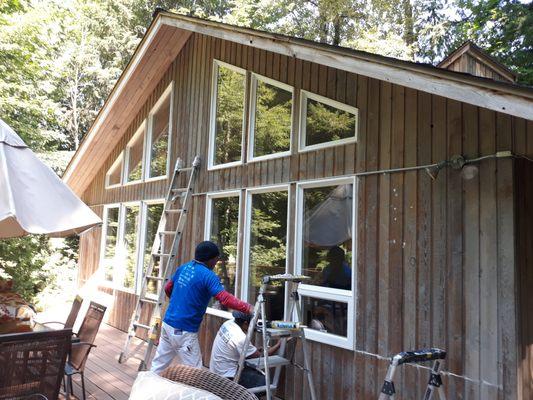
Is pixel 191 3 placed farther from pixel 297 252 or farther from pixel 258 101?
pixel 297 252

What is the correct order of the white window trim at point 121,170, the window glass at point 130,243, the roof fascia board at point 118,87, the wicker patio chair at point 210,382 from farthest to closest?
the white window trim at point 121,170, the window glass at point 130,243, the roof fascia board at point 118,87, the wicker patio chair at point 210,382

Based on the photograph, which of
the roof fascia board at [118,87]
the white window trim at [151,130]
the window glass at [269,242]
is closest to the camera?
the window glass at [269,242]

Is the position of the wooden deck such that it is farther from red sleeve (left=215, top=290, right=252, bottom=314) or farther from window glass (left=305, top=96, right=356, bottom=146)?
window glass (left=305, top=96, right=356, bottom=146)

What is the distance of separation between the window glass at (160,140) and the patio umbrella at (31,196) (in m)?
3.93

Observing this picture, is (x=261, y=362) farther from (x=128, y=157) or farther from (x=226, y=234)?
(x=128, y=157)

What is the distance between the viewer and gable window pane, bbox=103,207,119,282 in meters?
9.21

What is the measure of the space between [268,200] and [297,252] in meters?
0.86

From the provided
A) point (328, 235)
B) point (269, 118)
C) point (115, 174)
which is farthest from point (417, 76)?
point (115, 174)

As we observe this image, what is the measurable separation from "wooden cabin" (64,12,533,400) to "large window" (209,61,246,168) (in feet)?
0.08

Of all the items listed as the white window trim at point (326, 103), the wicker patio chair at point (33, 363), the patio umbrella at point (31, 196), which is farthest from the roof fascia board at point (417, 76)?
the wicker patio chair at point (33, 363)

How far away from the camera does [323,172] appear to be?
445cm

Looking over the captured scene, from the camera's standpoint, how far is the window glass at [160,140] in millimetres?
A: 7721

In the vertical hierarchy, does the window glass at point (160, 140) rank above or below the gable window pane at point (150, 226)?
above

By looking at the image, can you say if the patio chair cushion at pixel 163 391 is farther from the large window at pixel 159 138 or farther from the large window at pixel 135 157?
the large window at pixel 135 157
